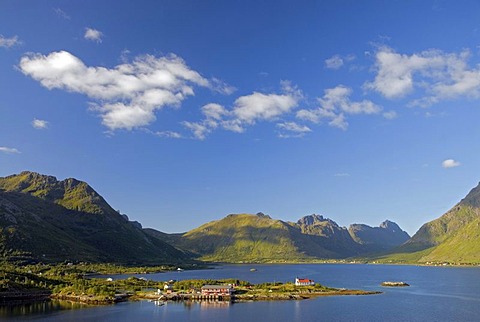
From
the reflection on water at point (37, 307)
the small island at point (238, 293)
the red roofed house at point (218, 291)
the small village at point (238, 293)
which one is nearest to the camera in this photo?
the reflection on water at point (37, 307)

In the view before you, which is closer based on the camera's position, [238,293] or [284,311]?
[284,311]

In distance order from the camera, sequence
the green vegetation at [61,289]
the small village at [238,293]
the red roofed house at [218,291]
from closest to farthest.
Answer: the green vegetation at [61,289]
the small village at [238,293]
the red roofed house at [218,291]

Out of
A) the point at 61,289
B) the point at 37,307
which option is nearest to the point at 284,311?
the point at 37,307

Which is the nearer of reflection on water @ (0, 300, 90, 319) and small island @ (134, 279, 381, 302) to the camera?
reflection on water @ (0, 300, 90, 319)

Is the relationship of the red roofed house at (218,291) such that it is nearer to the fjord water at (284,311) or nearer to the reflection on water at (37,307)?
the fjord water at (284,311)

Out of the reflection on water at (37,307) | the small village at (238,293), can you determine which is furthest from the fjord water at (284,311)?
the small village at (238,293)

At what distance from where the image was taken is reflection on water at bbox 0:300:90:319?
12800 cm

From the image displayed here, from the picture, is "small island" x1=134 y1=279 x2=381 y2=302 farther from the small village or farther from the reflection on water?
the reflection on water

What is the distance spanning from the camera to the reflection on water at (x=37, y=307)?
128000 mm

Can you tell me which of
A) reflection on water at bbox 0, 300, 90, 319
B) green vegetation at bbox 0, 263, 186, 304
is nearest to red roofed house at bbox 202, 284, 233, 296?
green vegetation at bbox 0, 263, 186, 304

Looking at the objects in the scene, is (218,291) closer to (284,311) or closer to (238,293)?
(238,293)

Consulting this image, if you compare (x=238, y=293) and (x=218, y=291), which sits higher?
(x=218, y=291)

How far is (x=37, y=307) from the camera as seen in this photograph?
456ft

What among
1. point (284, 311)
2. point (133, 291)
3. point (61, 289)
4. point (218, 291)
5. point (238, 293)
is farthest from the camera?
point (133, 291)
